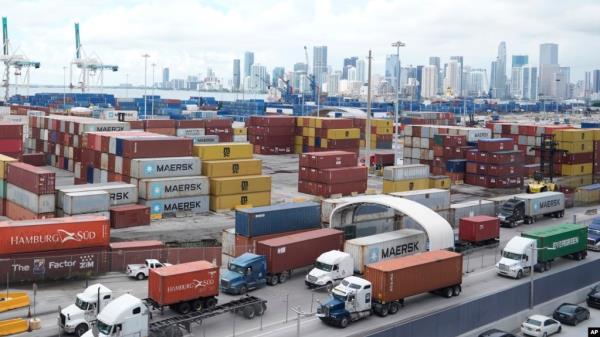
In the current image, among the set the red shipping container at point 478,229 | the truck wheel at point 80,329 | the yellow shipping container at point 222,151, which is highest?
the yellow shipping container at point 222,151

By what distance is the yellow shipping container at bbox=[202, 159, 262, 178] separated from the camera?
5550 cm

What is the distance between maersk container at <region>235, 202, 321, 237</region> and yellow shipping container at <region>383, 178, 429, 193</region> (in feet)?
66.5

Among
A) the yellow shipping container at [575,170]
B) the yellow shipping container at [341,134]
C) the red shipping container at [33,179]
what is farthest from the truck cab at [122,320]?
the yellow shipping container at [341,134]

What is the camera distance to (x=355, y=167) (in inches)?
2502

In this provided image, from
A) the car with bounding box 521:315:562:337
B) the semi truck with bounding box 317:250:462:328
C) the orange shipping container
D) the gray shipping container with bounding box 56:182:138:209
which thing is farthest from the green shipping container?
the gray shipping container with bounding box 56:182:138:209

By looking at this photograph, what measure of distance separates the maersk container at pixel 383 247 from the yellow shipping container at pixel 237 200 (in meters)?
19.6

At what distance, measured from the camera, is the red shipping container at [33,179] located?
145 ft

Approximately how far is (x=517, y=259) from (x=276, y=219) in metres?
14.1

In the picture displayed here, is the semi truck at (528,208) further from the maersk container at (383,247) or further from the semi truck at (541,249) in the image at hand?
the maersk container at (383,247)

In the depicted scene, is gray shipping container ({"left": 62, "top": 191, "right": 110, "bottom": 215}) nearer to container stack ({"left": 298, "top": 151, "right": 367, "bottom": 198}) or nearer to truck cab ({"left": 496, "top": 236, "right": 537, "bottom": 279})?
container stack ({"left": 298, "top": 151, "right": 367, "bottom": 198})

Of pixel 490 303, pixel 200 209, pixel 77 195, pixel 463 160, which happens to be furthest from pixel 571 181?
pixel 77 195

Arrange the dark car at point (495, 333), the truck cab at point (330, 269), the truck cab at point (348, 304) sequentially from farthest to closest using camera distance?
the truck cab at point (330, 269) → the truck cab at point (348, 304) → the dark car at point (495, 333)

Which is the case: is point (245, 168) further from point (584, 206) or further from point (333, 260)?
point (584, 206)

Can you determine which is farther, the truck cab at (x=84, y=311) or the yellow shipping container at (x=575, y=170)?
the yellow shipping container at (x=575, y=170)
